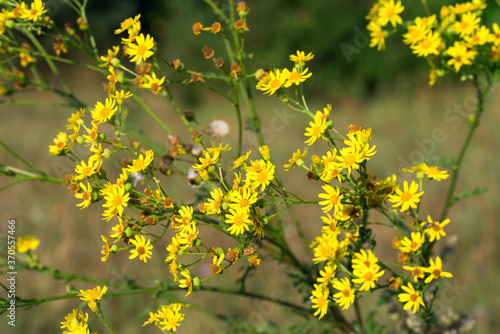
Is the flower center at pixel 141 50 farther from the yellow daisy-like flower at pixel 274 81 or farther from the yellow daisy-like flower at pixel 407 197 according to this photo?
the yellow daisy-like flower at pixel 407 197

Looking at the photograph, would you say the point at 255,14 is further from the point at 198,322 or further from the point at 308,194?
the point at 198,322

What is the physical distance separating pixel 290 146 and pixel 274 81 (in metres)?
4.57

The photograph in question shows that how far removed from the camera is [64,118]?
7.25 m

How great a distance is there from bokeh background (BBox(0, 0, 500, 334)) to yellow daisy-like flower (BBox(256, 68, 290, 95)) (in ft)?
3.24

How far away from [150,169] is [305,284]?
0.71 m

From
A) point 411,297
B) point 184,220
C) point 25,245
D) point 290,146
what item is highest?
point 184,220

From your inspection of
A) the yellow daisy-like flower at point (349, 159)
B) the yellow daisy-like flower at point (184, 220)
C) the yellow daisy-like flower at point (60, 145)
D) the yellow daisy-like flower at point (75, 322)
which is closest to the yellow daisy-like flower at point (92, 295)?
the yellow daisy-like flower at point (75, 322)

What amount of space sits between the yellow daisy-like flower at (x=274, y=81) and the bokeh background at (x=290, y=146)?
99 cm

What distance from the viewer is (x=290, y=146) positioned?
5902 millimetres

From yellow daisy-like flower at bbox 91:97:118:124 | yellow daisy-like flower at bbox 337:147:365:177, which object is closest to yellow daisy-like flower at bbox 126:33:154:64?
yellow daisy-like flower at bbox 91:97:118:124

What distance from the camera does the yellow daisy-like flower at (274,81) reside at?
134cm

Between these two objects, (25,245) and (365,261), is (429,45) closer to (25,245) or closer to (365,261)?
(365,261)

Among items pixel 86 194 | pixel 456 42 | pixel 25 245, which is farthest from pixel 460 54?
pixel 25 245

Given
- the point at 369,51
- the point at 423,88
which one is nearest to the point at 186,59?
the point at 369,51
